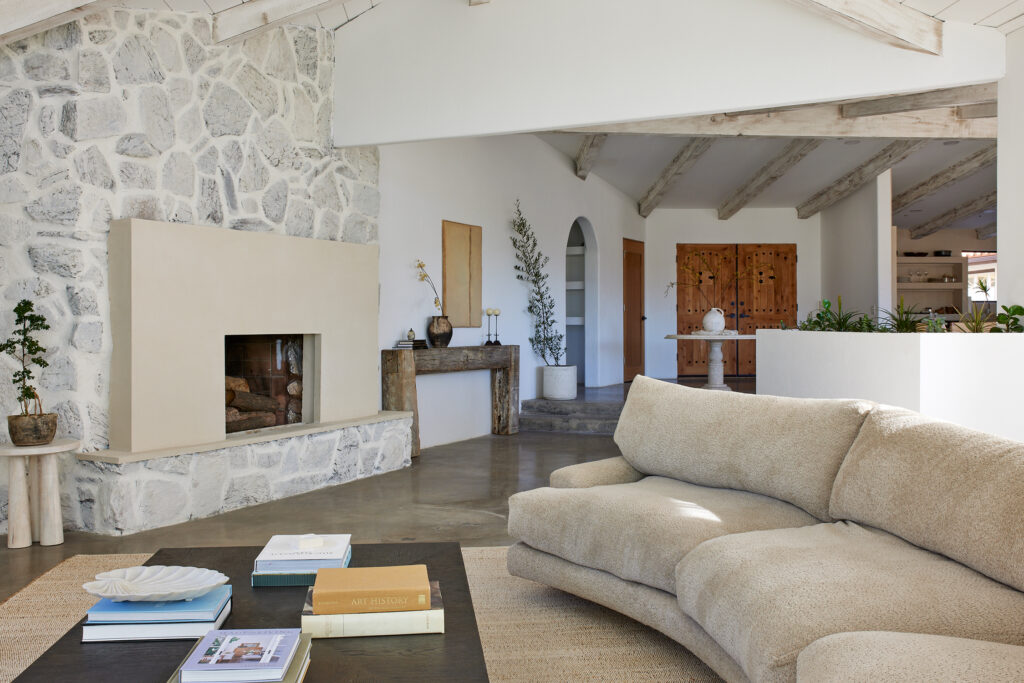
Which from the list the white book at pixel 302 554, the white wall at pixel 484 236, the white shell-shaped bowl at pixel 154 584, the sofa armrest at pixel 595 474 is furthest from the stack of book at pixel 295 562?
the white wall at pixel 484 236

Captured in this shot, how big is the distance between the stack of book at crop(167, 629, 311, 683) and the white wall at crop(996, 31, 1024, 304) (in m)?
4.55

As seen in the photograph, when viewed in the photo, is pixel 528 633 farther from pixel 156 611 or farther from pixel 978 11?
pixel 978 11

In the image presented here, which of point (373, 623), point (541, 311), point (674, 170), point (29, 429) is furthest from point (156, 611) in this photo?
point (674, 170)

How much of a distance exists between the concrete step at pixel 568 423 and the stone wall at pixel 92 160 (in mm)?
3865

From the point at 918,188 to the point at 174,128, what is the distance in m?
9.67

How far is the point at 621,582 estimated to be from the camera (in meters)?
2.73

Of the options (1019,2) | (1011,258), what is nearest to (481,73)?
(1019,2)

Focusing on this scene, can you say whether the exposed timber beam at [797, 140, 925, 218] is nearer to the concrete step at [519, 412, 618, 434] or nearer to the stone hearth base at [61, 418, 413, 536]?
the concrete step at [519, 412, 618, 434]

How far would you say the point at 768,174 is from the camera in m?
10.2

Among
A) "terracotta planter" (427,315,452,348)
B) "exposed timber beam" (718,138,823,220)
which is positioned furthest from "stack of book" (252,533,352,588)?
"exposed timber beam" (718,138,823,220)

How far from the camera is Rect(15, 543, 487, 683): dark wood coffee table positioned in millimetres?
1624

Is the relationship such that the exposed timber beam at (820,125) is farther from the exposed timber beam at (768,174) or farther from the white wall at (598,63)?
the white wall at (598,63)

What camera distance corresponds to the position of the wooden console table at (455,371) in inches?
Answer: 246

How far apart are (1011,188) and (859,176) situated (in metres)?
5.79
